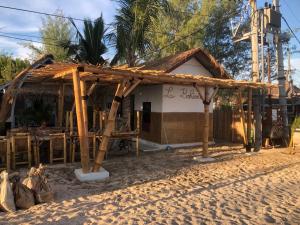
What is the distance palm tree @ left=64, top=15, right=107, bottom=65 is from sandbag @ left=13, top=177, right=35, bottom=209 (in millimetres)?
9212

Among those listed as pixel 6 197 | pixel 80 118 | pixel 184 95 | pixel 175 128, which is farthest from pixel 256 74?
pixel 6 197

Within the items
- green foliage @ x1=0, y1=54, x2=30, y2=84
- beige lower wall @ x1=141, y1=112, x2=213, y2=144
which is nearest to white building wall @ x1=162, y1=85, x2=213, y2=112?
beige lower wall @ x1=141, y1=112, x2=213, y2=144

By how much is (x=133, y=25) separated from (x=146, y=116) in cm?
405

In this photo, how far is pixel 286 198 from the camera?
6.26 m

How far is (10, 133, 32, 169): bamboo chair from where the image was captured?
803 cm

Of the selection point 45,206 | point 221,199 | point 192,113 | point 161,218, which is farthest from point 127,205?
point 192,113

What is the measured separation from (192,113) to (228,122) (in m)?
2.87

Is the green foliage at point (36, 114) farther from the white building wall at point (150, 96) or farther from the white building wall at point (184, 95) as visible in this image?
the white building wall at point (184, 95)

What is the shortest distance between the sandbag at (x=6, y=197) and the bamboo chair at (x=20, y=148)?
111 inches

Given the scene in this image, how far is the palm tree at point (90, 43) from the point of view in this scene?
14070 millimetres

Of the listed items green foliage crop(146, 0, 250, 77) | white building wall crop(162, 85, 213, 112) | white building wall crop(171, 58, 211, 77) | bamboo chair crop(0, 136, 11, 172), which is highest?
green foliage crop(146, 0, 250, 77)

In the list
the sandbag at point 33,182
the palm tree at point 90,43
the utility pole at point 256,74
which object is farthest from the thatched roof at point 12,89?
the utility pole at point 256,74

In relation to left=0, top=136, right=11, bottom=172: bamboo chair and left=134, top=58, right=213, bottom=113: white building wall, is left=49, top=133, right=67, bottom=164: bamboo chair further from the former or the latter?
left=134, top=58, right=213, bottom=113: white building wall

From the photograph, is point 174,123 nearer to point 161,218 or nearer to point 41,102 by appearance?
point 41,102
